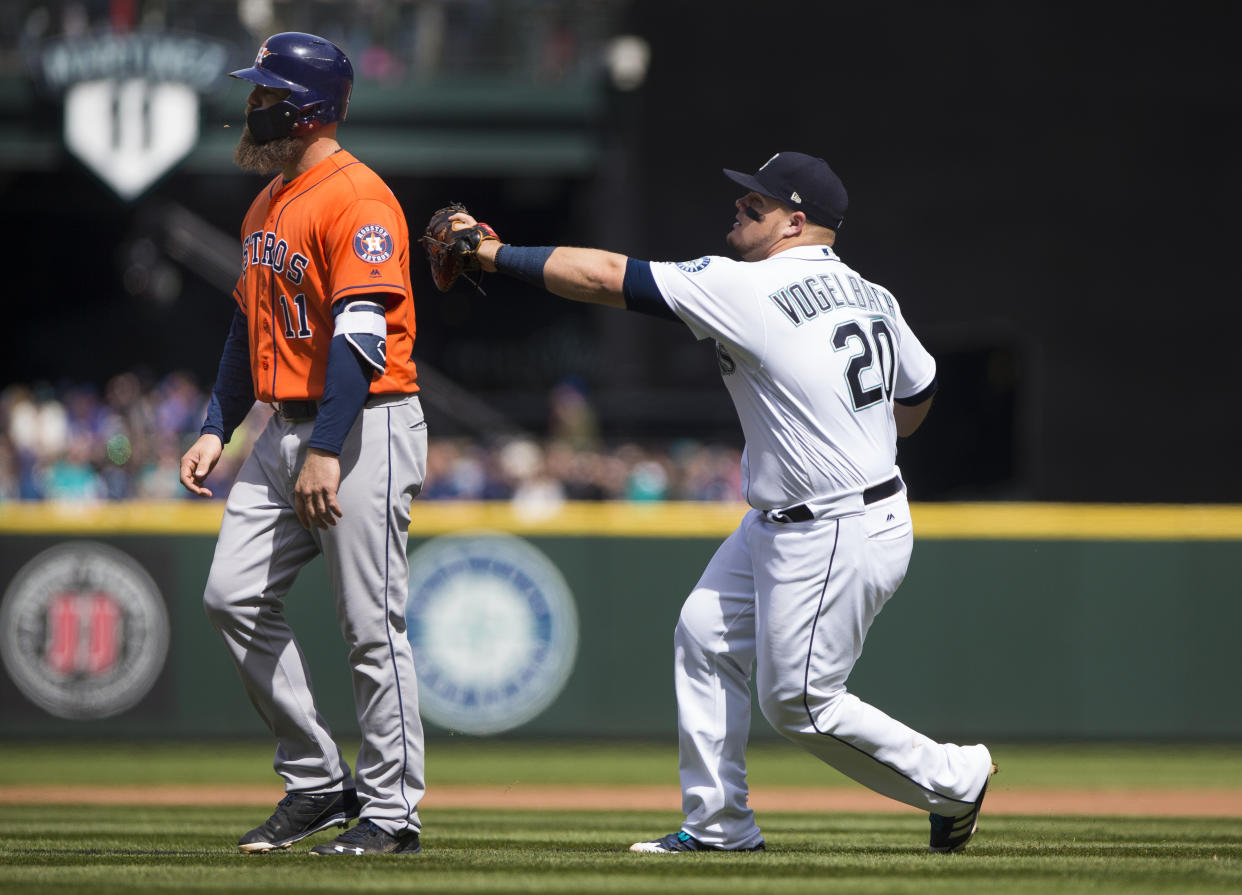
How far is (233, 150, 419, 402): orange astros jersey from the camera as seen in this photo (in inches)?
156

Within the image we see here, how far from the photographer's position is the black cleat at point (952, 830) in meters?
4.22

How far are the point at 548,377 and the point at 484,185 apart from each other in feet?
8.68

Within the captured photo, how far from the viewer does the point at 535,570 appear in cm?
945

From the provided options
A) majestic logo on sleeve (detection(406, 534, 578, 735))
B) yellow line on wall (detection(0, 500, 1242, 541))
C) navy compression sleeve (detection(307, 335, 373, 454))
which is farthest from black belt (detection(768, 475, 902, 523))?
yellow line on wall (detection(0, 500, 1242, 541))

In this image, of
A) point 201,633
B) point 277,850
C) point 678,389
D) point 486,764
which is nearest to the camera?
point 277,850

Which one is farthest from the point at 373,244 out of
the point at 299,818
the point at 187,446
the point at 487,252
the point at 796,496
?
the point at 187,446

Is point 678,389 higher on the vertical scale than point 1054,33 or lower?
lower

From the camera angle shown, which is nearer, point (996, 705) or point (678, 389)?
point (996, 705)

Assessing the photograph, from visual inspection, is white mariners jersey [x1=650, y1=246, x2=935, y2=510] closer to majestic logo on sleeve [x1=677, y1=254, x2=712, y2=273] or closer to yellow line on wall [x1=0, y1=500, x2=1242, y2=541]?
majestic logo on sleeve [x1=677, y1=254, x2=712, y2=273]

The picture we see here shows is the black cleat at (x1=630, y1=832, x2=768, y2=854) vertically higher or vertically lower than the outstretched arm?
lower

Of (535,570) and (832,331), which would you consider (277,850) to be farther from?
(535,570)

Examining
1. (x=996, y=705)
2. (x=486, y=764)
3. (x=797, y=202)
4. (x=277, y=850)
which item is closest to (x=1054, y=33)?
(x=996, y=705)

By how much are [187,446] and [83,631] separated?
3.59 metres

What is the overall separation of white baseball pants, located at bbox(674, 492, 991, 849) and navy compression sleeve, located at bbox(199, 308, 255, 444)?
1379mm
